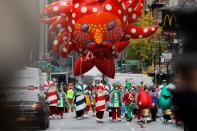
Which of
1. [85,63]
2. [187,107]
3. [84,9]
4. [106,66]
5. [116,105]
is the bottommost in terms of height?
[116,105]

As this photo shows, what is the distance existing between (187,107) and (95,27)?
2163 cm

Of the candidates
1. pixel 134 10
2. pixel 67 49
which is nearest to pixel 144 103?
pixel 134 10

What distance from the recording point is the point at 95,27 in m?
23.3

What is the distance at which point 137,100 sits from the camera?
2380cm

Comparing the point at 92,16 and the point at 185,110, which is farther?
the point at 92,16

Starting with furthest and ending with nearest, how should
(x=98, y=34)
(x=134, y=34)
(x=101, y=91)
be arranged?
(x=134, y=34)
(x=101, y=91)
(x=98, y=34)

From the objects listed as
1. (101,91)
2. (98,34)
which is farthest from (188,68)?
(101,91)

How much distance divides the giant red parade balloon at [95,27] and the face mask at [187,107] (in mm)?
20183

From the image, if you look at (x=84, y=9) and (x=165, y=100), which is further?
(x=84, y=9)

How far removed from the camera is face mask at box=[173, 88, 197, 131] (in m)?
1.74

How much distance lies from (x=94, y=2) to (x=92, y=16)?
0.68 metres

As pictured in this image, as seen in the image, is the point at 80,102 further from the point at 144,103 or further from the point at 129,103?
the point at 144,103

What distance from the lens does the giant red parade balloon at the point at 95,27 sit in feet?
77.0

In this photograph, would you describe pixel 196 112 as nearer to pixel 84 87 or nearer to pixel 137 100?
pixel 137 100
